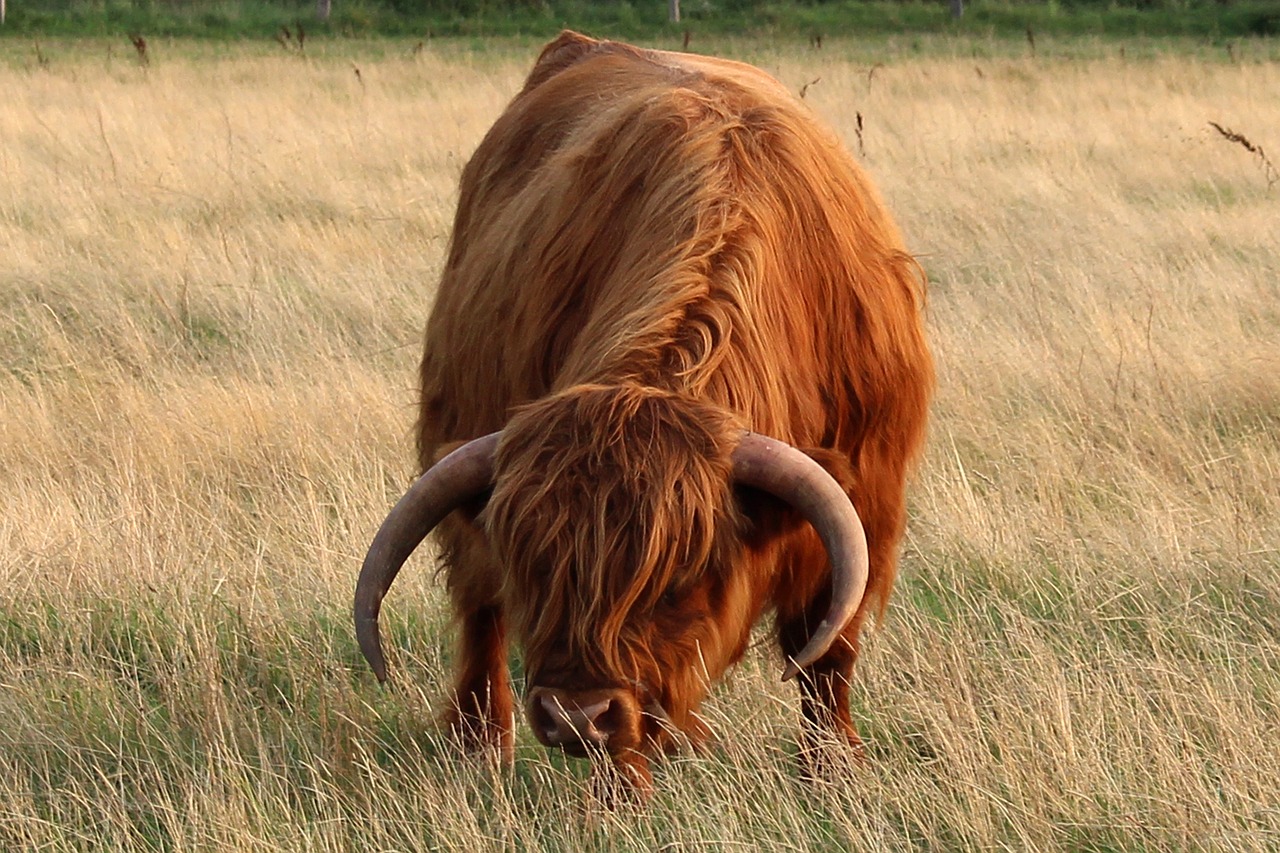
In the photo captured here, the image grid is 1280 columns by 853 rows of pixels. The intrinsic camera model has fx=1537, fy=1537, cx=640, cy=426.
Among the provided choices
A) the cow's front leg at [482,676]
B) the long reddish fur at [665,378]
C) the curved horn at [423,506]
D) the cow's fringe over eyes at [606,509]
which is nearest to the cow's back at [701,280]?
the long reddish fur at [665,378]

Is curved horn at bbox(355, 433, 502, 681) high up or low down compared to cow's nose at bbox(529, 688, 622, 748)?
up

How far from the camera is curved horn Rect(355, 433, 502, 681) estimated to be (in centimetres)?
295

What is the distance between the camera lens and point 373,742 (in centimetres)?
387

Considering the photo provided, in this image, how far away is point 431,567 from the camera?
4953mm

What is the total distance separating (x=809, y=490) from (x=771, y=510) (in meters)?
0.12

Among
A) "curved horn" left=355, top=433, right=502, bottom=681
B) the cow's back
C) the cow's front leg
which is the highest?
the cow's back

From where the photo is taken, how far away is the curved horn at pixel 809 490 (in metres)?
2.81

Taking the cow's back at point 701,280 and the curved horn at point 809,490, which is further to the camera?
the cow's back at point 701,280

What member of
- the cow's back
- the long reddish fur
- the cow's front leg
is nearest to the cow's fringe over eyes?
the long reddish fur

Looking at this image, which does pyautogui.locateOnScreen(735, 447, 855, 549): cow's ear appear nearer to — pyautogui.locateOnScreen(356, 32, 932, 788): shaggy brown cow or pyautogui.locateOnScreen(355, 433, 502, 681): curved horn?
pyautogui.locateOnScreen(356, 32, 932, 788): shaggy brown cow

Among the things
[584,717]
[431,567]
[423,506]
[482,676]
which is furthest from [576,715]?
[431,567]

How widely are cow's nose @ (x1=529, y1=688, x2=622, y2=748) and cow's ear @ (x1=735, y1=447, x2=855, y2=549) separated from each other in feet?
1.36

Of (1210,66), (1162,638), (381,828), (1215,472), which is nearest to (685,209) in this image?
(381,828)

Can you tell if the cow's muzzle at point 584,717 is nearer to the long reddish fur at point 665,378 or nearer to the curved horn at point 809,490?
the long reddish fur at point 665,378
